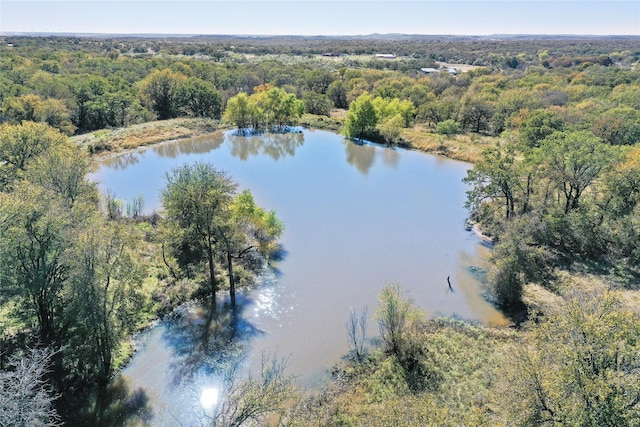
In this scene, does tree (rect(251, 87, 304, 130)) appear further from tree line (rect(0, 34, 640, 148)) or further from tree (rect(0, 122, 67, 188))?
tree (rect(0, 122, 67, 188))

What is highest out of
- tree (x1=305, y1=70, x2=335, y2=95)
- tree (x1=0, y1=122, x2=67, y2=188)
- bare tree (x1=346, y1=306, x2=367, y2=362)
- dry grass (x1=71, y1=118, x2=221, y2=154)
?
tree (x1=305, y1=70, x2=335, y2=95)

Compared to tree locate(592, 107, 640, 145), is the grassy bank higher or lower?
lower

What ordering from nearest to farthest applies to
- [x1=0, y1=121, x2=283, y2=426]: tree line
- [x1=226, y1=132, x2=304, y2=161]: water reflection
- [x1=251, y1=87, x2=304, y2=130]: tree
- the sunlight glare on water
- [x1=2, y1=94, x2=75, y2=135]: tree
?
[x1=0, y1=121, x2=283, y2=426]: tree line < the sunlight glare on water < [x1=2, y1=94, x2=75, y2=135]: tree < [x1=226, y1=132, x2=304, y2=161]: water reflection < [x1=251, y1=87, x2=304, y2=130]: tree

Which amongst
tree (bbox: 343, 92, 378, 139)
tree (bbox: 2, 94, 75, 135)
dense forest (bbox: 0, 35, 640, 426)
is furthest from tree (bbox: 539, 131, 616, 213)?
tree (bbox: 2, 94, 75, 135)

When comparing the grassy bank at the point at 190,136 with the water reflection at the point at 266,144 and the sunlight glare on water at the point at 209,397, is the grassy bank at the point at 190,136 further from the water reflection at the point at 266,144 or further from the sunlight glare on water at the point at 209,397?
the sunlight glare on water at the point at 209,397

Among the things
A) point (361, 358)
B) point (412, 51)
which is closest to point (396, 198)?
point (361, 358)

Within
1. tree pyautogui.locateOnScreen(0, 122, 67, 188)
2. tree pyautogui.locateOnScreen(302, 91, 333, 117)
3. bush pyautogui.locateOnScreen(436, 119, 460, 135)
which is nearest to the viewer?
tree pyautogui.locateOnScreen(0, 122, 67, 188)

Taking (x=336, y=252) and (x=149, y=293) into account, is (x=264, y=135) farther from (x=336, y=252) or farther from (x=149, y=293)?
(x=149, y=293)
